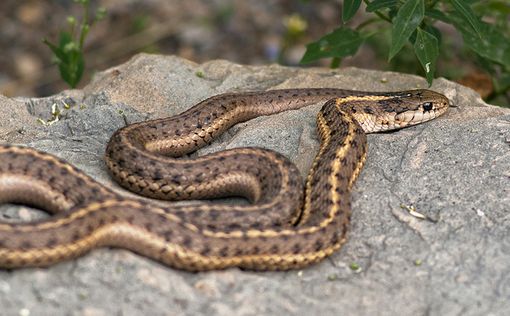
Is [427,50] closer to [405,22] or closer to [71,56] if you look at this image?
[405,22]

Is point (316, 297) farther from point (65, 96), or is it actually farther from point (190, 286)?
point (65, 96)

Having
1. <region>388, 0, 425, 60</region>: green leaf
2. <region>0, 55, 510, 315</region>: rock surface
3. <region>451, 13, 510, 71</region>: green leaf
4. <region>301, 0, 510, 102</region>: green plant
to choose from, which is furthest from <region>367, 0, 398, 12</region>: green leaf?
<region>0, 55, 510, 315</region>: rock surface

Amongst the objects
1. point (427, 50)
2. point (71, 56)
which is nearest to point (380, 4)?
point (427, 50)

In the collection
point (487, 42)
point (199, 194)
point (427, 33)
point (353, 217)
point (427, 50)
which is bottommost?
point (353, 217)

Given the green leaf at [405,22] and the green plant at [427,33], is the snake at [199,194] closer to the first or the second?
the green plant at [427,33]

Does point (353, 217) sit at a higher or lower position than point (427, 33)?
lower

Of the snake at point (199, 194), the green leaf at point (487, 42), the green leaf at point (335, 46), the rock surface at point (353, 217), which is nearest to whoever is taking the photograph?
the rock surface at point (353, 217)

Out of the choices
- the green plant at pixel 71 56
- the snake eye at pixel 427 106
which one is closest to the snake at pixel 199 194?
the snake eye at pixel 427 106
